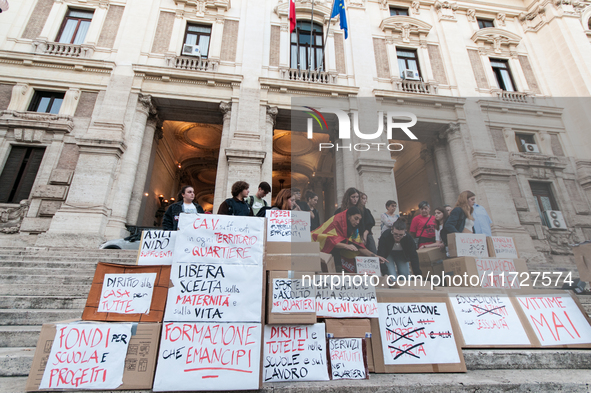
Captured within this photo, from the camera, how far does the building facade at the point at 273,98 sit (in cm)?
941

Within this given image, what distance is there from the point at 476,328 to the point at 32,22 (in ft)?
57.2

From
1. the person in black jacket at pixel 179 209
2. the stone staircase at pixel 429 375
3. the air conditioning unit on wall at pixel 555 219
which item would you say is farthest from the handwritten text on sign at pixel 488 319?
the air conditioning unit on wall at pixel 555 219

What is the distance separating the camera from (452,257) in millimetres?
3943

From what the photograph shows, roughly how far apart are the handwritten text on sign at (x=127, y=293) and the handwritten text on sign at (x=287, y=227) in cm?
121

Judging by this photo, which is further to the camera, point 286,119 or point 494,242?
point 286,119

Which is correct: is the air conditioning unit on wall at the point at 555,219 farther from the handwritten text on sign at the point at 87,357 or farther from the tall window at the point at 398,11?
the handwritten text on sign at the point at 87,357

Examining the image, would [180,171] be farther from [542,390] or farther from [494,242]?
[542,390]

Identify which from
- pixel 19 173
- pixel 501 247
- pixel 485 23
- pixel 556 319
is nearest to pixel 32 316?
pixel 556 319

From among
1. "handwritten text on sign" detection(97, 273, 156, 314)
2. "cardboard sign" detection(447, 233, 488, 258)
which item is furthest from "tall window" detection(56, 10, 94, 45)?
"cardboard sign" detection(447, 233, 488, 258)

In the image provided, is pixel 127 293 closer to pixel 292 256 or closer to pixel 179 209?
pixel 292 256

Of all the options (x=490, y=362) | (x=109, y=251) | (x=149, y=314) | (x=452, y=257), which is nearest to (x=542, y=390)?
(x=490, y=362)

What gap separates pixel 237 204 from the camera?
4.50 metres

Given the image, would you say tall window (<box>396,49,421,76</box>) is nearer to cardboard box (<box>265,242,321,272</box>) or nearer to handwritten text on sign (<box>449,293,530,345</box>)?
handwritten text on sign (<box>449,293,530,345</box>)

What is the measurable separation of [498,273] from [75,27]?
16706 mm
